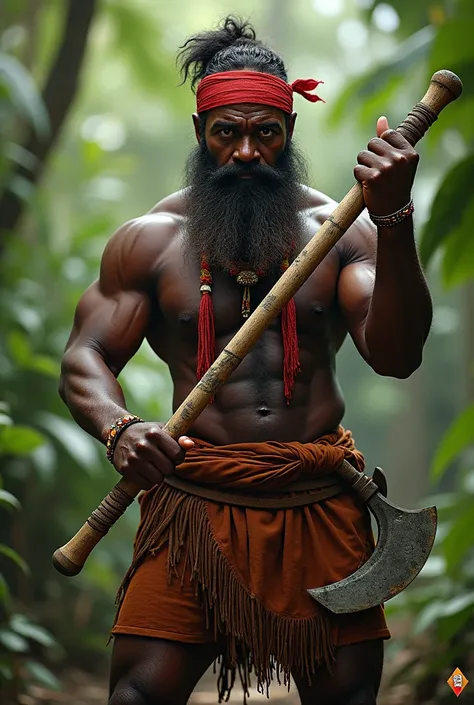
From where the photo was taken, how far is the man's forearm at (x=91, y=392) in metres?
3.04

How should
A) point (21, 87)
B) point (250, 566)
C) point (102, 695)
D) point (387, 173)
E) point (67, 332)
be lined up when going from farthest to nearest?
1. point (67, 332)
2. point (102, 695)
3. point (21, 87)
4. point (250, 566)
5. point (387, 173)

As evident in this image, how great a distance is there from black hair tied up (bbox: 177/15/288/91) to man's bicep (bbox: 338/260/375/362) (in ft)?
2.13

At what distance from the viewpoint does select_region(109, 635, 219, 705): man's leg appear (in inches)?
115

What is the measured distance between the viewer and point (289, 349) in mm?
3141

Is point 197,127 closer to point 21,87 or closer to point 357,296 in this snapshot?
point 357,296

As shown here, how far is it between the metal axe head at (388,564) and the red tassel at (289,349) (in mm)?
440

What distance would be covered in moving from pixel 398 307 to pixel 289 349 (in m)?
0.41

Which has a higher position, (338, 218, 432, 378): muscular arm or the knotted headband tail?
the knotted headband tail

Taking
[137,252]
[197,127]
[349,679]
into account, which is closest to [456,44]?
[197,127]

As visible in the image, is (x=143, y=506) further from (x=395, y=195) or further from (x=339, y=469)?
(x=395, y=195)

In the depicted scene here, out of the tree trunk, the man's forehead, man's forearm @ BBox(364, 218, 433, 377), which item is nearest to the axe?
man's forearm @ BBox(364, 218, 433, 377)

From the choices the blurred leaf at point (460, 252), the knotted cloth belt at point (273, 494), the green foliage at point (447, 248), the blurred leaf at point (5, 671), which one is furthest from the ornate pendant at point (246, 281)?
the blurred leaf at point (5, 671)

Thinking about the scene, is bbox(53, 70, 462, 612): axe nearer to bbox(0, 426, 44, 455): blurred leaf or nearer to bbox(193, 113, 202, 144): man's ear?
bbox(193, 113, 202, 144): man's ear

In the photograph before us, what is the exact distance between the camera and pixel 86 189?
7.62 metres
